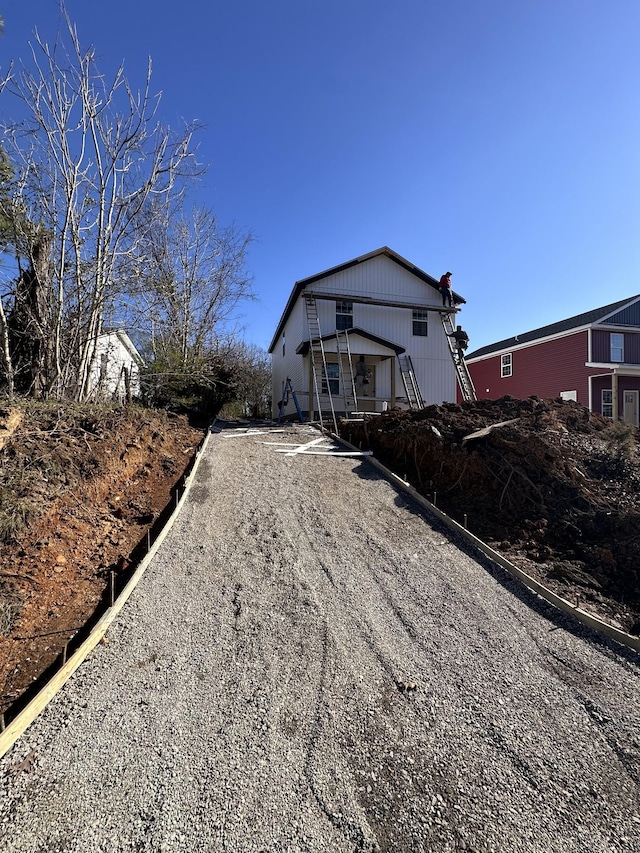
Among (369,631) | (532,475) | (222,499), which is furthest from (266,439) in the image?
(369,631)

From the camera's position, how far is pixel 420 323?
1719cm

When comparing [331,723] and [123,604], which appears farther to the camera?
[123,604]

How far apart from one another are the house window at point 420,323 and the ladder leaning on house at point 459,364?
29.2 inches

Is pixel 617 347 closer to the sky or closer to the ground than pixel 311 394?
closer to the sky

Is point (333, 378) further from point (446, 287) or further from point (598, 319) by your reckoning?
point (598, 319)

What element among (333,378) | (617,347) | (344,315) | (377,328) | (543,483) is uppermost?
(344,315)

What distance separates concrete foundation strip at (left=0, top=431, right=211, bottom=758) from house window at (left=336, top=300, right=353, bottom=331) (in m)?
13.0

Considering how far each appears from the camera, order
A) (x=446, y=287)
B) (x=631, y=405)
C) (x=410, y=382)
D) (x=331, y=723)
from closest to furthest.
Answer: (x=331, y=723)
(x=410, y=382)
(x=446, y=287)
(x=631, y=405)

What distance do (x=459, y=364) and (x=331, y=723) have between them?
15479 millimetres

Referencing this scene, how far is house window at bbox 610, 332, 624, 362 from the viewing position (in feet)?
63.5

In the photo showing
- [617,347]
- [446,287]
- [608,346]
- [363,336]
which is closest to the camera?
[363,336]

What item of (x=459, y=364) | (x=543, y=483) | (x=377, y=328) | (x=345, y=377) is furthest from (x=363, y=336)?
(x=543, y=483)

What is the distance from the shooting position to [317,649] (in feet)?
11.3

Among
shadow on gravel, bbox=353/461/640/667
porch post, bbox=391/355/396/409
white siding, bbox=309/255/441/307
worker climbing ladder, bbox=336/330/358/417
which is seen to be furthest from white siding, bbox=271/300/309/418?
shadow on gravel, bbox=353/461/640/667
